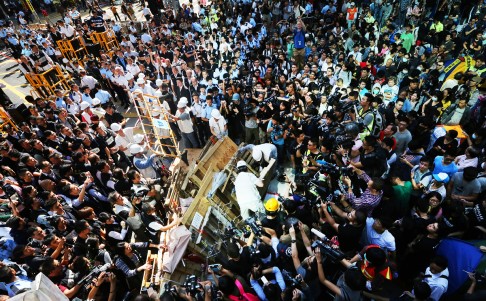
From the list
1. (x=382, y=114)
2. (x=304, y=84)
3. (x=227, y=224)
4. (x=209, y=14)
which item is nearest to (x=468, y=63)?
(x=382, y=114)

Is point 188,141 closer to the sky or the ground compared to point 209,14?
closer to the ground

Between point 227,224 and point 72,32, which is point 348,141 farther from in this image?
point 72,32

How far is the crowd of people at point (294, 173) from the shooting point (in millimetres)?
3762

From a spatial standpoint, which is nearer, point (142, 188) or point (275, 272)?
point (275, 272)

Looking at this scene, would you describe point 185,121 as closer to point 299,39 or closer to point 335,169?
point 335,169

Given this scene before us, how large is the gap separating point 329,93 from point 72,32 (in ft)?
48.1

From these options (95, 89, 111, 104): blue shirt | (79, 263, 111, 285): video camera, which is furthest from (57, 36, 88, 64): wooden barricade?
(79, 263, 111, 285): video camera

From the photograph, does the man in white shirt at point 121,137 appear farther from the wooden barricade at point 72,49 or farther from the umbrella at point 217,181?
the wooden barricade at point 72,49

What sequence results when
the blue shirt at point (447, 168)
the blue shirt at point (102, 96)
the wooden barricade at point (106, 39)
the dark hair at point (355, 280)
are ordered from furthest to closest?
1. the wooden barricade at point (106, 39)
2. the blue shirt at point (102, 96)
3. the blue shirt at point (447, 168)
4. the dark hair at point (355, 280)

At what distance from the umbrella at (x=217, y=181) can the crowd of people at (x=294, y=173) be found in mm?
481

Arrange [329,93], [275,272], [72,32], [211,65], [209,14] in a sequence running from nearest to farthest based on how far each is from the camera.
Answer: [275,272] < [329,93] < [211,65] < [72,32] < [209,14]

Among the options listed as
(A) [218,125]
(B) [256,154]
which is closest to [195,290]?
(B) [256,154]

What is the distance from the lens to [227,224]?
567 cm

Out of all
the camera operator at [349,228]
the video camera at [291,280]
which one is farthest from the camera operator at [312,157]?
the video camera at [291,280]
